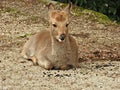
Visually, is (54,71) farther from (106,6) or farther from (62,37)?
(106,6)

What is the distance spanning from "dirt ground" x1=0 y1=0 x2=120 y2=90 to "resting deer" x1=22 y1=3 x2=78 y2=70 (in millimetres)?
200

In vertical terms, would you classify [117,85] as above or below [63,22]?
below

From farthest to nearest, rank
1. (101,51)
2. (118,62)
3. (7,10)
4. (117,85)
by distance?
(7,10)
(101,51)
(118,62)
(117,85)

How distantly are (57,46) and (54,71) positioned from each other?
550mm

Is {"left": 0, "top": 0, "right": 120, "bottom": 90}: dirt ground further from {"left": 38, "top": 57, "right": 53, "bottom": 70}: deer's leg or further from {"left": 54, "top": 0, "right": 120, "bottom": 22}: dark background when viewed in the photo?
{"left": 54, "top": 0, "right": 120, "bottom": 22}: dark background

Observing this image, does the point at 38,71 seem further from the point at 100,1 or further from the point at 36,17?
the point at 100,1

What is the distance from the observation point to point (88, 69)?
11.2m

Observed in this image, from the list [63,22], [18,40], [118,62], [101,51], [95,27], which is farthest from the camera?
[95,27]

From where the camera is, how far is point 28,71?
1088 centimetres

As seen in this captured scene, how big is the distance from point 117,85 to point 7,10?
882 cm

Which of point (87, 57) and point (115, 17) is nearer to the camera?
point (87, 57)

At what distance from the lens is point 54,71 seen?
10805 millimetres

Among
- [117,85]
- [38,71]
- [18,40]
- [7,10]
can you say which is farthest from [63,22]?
[7,10]

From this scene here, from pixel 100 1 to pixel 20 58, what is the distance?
21.4ft
